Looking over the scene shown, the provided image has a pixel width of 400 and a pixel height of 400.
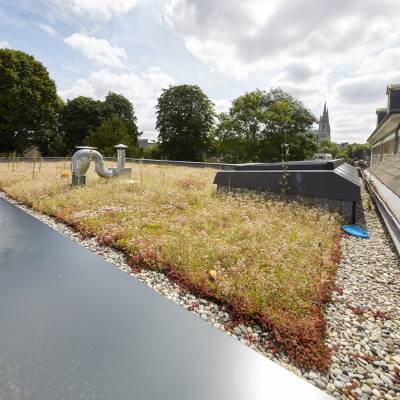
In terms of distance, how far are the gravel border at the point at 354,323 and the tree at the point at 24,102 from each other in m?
29.4

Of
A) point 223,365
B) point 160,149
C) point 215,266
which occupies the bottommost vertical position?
point 223,365

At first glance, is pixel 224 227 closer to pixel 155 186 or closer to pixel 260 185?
pixel 260 185

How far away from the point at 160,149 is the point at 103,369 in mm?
33942

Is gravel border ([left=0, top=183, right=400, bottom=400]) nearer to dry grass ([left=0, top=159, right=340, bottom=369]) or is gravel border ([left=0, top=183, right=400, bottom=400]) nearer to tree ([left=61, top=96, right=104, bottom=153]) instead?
dry grass ([left=0, top=159, right=340, bottom=369])

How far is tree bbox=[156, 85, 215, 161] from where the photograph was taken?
32219 mm

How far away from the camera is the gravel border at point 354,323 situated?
2.11m

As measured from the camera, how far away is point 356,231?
19.3 ft

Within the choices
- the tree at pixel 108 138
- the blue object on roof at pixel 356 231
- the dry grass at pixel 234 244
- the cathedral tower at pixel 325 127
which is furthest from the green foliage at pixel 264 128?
the cathedral tower at pixel 325 127

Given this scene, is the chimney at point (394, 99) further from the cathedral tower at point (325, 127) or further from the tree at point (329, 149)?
the cathedral tower at point (325, 127)

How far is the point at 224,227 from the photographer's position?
19.4 ft

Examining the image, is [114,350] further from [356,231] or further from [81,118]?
[81,118]

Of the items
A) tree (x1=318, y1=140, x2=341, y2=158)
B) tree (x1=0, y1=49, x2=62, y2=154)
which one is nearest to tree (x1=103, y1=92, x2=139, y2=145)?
tree (x1=0, y1=49, x2=62, y2=154)

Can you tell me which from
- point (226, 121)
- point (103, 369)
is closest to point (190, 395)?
point (103, 369)

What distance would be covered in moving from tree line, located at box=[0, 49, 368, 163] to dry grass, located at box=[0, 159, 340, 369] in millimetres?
21555
